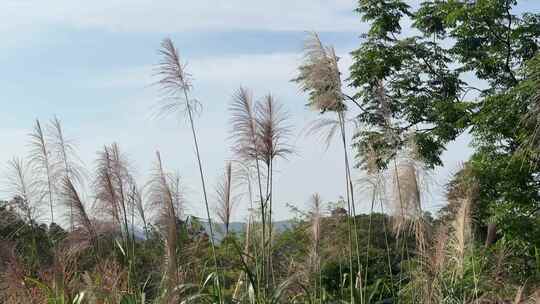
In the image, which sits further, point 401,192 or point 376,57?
point 376,57

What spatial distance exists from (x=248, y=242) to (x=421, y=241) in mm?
1214

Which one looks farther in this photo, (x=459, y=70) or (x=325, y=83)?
(x=459, y=70)

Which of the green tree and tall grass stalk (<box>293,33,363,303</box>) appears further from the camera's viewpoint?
the green tree

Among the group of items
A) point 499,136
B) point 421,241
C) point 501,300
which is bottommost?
point 501,300

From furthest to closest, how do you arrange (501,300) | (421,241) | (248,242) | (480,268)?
(480,268) < (501,300) < (248,242) < (421,241)

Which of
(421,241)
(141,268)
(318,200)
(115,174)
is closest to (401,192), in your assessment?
(421,241)

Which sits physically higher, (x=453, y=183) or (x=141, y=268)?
(x=453, y=183)

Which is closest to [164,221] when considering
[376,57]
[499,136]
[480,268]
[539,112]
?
[539,112]

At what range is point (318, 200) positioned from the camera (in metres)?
5.96

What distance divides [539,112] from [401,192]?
1.60 meters

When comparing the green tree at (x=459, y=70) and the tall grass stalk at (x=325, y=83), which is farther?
the green tree at (x=459, y=70)

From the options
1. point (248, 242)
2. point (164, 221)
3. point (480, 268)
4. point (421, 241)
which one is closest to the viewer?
point (164, 221)

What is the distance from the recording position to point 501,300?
662cm

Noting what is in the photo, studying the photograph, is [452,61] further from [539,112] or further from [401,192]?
[539,112]
